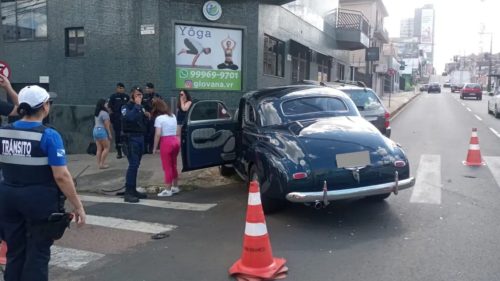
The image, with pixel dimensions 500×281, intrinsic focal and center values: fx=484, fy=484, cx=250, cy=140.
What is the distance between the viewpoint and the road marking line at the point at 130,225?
6.12 m

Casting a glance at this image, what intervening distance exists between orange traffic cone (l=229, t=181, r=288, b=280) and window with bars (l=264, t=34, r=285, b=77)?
38.2 feet

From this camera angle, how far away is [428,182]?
26.6 feet

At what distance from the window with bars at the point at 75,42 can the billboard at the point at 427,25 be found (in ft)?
510

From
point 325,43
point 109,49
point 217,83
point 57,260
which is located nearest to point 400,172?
point 57,260

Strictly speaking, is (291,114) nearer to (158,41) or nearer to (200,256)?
(200,256)

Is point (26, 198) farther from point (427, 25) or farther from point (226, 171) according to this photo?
point (427, 25)

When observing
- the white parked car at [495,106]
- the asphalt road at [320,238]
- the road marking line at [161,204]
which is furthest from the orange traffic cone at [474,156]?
the white parked car at [495,106]

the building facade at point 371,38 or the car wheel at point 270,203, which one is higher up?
the building facade at point 371,38

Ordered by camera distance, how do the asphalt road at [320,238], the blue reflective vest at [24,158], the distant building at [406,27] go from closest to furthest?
the blue reflective vest at [24,158]
the asphalt road at [320,238]
the distant building at [406,27]

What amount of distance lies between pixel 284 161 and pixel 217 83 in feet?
29.2

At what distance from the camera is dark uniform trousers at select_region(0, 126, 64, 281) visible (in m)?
3.38

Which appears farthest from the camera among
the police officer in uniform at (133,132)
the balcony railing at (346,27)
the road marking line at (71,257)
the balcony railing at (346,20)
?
the balcony railing at (346,20)

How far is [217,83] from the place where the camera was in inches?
570

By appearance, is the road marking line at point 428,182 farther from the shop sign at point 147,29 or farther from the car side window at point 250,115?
the shop sign at point 147,29
